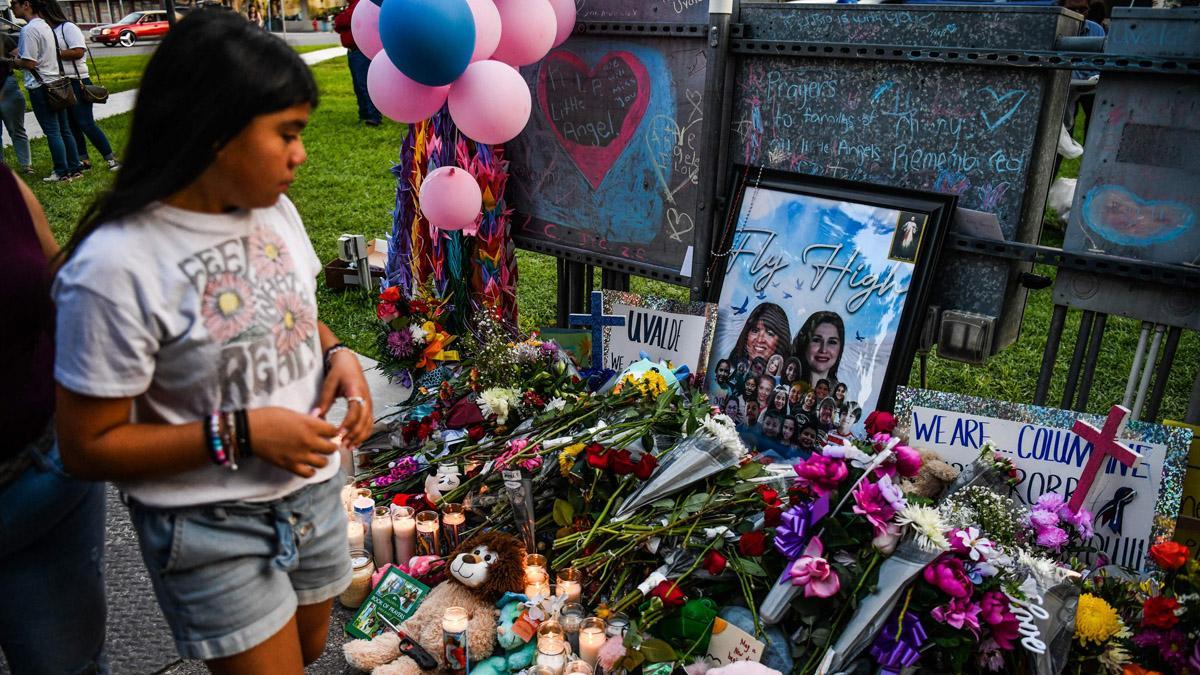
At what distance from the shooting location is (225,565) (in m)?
1.43

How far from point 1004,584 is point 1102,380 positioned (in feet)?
10.0

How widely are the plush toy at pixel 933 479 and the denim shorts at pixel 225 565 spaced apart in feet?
5.89

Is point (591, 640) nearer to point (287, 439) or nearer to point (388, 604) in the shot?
point (388, 604)

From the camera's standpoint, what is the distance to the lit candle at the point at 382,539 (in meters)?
2.87

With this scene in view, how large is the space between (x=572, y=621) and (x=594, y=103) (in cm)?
219

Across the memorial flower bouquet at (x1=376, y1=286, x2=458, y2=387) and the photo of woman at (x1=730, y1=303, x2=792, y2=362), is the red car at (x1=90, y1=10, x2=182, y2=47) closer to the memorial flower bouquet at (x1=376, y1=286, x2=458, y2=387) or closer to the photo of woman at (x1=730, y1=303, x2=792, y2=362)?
the memorial flower bouquet at (x1=376, y1=286, x2=458, y2=387)

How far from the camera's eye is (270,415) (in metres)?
1.33

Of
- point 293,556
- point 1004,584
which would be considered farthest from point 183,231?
point 1004,584

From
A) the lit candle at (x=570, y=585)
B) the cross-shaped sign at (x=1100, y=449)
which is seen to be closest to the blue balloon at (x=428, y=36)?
the lit candle at (x=570, y=585)

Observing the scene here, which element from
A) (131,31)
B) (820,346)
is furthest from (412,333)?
(131,31)

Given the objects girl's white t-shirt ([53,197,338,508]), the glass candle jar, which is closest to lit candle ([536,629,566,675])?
the glass candle jar

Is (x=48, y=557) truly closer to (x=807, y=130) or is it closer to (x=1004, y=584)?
(x=1004, y=584)

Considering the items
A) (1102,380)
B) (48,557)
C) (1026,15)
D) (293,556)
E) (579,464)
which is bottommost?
(1102,380)

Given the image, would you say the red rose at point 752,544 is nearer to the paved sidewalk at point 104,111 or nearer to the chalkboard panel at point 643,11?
the chalkboard panel at point 643,11
